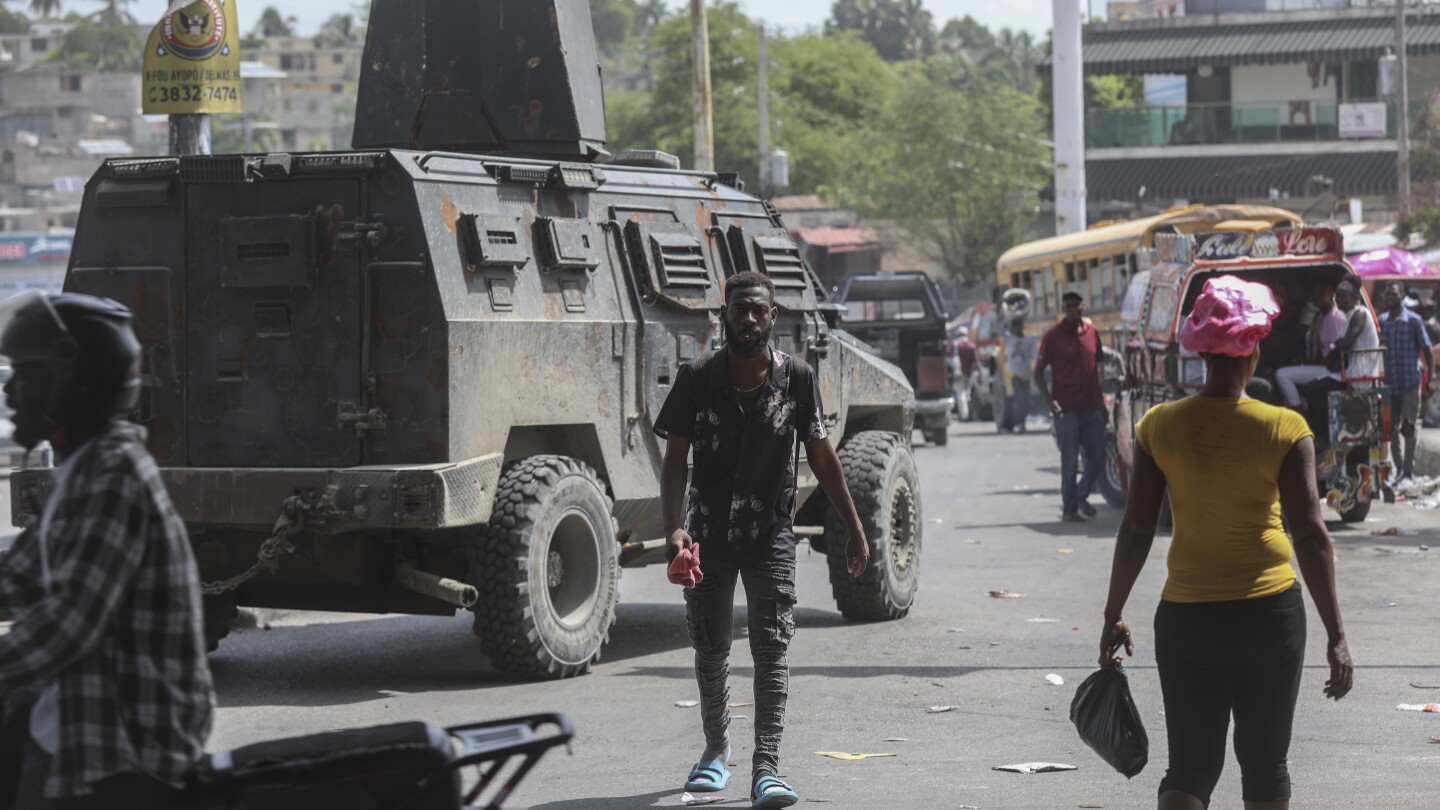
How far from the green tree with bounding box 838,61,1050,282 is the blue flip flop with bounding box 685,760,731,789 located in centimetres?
5972

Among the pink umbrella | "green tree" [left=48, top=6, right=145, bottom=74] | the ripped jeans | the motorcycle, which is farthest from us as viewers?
"green tree" [left=48, top=6, right=145, bottom=74]

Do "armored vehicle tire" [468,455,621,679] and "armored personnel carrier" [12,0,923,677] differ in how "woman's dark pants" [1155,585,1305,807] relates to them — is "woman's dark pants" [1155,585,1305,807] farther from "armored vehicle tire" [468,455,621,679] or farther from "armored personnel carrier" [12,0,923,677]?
"armored vehicle tire" [468,455,621,679]

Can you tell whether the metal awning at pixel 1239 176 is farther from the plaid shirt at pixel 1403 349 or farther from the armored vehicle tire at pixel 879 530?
the armored vehicle tire at pixel 879 530

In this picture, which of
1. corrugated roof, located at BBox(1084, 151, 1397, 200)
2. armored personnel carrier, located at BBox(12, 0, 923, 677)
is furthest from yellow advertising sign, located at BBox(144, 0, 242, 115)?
corrugated roof, located at BBox(1084, 151, 1397, 200)

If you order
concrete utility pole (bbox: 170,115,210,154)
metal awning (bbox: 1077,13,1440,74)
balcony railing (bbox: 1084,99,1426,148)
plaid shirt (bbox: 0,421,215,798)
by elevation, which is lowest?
plaid shirt (bbox: 0,421,215,798)

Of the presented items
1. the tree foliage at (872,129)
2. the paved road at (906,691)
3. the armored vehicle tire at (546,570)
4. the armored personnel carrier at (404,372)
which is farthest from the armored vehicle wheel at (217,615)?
the tree foliage at (872,129)

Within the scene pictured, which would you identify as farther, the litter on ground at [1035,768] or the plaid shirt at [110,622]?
the litter on ground at [1035,768]

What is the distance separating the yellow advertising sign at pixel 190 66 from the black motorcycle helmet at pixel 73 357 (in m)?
9.76

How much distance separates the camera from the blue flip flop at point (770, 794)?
6961 millimetres

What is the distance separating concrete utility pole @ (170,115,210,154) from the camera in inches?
538

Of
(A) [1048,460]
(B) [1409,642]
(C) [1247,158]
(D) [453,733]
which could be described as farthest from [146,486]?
(C) [1247,158]

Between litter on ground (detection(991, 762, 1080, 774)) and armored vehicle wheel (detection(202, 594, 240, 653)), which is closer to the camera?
litter on ground (detection(991, 762, 1080, 774))

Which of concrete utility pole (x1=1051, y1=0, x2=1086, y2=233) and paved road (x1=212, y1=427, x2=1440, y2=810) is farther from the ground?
concrete utility pole (x1=1051, y1=0, x2=1086, y2=233)

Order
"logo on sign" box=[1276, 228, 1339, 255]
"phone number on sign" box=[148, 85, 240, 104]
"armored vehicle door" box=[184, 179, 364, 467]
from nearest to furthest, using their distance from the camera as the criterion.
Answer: "armored vehicle door" box=[184, 179, 364, 467] < "phone number on sign" box=[148, 85, 240, 104] < "logo on sign" box=[1276, 228, 1339, 255]
